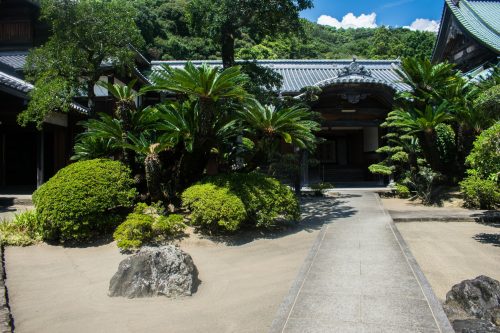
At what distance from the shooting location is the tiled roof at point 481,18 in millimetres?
15486

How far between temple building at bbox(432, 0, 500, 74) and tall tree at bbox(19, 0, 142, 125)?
42.9 feet

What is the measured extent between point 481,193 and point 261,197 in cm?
710

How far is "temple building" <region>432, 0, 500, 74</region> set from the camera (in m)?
15.6

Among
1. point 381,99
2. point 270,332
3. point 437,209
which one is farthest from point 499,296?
point 381,99

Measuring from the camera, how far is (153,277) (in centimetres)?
564

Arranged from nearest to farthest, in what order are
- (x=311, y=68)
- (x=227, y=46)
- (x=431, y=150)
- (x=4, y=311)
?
(x=4, y=311) < (x=227, y=46) < (x=431, y=150) < (x=311, y=68)

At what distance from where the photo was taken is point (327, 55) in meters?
47.8

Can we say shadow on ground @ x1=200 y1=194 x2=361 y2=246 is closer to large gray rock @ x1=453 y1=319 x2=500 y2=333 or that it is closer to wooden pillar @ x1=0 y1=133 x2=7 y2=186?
large gray rock @ x1=453 y1=319 x2=500 y2=333

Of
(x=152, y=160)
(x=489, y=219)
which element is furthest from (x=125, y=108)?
(x=489, y=219)

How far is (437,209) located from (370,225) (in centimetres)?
392

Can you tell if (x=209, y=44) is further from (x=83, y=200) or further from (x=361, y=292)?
(x=361, y=292)

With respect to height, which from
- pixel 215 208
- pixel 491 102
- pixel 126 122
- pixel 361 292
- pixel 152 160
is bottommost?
pixel 361 292

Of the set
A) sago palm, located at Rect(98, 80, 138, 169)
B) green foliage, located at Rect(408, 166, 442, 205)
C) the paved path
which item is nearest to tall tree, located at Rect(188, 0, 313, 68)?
sago palm, located at Rect(98, 80, 138, 169)

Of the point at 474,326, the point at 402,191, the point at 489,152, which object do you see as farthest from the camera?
the point at 402,191
